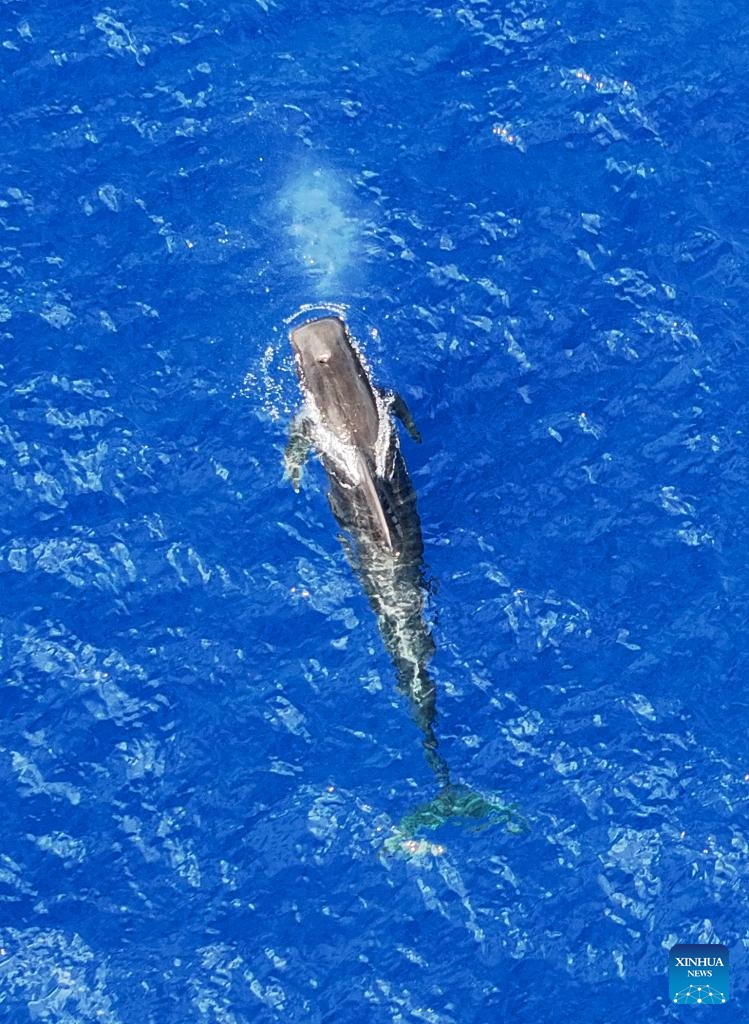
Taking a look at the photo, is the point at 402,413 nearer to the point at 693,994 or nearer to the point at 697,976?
the point at 697,976

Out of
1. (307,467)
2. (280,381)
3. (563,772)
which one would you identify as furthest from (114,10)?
(563,772)

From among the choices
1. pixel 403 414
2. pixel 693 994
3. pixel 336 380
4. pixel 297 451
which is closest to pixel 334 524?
pixel 297 451

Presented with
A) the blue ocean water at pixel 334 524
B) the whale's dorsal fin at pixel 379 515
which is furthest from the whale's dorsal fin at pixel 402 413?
the whale's dorsal fin at pixel 379 515

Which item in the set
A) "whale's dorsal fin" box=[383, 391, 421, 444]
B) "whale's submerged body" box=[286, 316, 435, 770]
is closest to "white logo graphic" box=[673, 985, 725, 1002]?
"whale's submerged body" box=[286, 316, 435, 770]

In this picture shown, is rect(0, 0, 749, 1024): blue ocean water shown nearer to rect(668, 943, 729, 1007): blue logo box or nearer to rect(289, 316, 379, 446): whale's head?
rect(668, 943, 729, 1007): blue logo box

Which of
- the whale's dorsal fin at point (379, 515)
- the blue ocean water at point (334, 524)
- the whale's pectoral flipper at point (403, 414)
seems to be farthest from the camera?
the whale's pectoral flipper at point (403, 414)

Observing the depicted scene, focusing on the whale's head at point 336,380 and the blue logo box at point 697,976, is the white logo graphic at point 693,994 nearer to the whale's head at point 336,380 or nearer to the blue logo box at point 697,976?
the blue logo box at point 697,976
